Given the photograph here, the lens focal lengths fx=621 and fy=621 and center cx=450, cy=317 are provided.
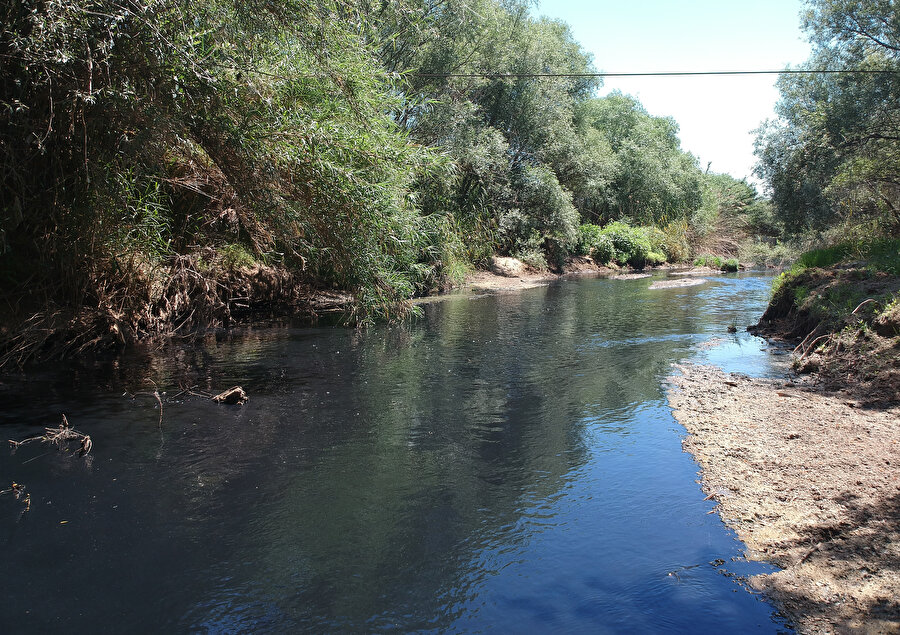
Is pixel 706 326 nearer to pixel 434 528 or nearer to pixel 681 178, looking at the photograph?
pixel 434 528

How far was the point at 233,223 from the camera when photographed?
45.9ft

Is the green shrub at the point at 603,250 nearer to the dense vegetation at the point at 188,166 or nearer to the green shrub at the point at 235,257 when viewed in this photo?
the dense vegetation at the point at 188,166

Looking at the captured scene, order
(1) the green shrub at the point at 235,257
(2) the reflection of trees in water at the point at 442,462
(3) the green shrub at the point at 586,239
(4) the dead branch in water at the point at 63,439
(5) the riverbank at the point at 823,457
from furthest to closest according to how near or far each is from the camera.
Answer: (3) the green shrub at the point at 586,239
(1) the green shrub at the point at 235,257
(4) the dead branch in water at the point at 63,439
(2) the reflection of trees in water at the point at 442,462
(5) the riverbank at the point at 823,457

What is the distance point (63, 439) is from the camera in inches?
285

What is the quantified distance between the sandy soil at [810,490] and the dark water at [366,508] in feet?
0.83

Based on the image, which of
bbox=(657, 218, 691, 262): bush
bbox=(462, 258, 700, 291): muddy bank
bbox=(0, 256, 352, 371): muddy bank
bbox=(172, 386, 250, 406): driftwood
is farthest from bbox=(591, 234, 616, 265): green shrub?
bbox=(172, 386, 250, 406): driftwood

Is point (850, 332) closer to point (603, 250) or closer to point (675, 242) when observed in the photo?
point (603, 250)

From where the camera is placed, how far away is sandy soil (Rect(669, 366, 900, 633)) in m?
4.01

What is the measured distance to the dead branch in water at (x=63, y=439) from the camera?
696cm

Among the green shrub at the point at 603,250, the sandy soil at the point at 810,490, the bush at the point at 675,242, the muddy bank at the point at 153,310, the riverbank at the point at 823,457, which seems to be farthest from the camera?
the bush at the point at 675,242

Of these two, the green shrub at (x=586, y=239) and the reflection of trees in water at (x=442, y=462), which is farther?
the green shrub at (x=586, y=239)

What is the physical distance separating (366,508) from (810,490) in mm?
3945

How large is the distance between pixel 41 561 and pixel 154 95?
6435mm

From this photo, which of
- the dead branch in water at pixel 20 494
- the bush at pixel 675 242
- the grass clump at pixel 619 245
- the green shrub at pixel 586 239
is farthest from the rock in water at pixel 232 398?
the bush at pixel 675 242
